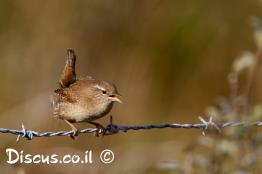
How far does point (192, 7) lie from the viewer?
8.73 m

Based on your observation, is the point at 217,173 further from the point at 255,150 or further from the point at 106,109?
the point at 106,109

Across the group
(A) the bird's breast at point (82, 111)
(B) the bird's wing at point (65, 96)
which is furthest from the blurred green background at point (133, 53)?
(A) the bird's breast at point (82, 111)

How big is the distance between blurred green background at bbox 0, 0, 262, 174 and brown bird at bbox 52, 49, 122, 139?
222cm

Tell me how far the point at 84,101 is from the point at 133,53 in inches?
124

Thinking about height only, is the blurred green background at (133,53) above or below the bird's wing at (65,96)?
above

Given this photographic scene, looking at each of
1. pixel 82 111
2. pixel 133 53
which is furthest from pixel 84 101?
pixel 133 53

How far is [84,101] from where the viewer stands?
5414 mm

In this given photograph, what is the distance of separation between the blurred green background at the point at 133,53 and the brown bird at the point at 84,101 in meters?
2.22

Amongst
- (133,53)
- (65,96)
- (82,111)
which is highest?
(133,53)

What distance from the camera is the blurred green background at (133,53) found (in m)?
8.19

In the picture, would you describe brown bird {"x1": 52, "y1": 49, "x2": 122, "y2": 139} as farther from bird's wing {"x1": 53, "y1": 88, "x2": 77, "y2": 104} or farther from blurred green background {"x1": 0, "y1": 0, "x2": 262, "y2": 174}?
blurred green background {"x1": 0, "y1": 0, "x2": 262, "y2": 174}

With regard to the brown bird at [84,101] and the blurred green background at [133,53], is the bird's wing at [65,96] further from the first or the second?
the blurred green background at [133,53]

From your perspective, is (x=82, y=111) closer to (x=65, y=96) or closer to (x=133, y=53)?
(x=65, y=96)

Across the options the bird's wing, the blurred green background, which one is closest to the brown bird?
the bird's wing
